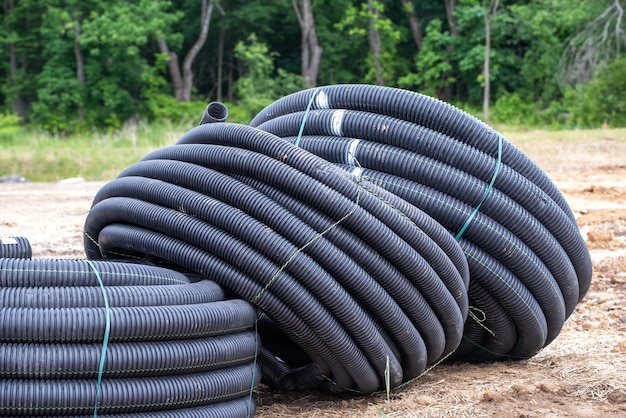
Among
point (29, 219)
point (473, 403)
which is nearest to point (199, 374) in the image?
point (473, 403)

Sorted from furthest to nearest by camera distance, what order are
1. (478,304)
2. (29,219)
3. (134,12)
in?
(134,12) < (29,219) < (478,304)

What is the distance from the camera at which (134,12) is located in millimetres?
33500

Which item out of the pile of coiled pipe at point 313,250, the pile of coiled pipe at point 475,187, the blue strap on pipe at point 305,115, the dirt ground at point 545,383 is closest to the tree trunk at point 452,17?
the dirt ground at point 545,383

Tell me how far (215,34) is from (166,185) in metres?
38.7

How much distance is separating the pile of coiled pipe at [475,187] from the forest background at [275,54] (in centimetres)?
2594

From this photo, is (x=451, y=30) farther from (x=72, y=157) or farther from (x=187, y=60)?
(x=72, y=157)

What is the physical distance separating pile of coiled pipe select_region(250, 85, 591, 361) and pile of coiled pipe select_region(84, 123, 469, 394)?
0.73ft

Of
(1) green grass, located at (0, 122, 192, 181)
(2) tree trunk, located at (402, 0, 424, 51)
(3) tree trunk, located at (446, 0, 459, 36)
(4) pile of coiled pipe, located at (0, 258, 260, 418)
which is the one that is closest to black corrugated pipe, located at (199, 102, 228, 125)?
(4) pile of coiled pipe, located at (0, 258, 260, 418)

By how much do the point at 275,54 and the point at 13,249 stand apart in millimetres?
33621

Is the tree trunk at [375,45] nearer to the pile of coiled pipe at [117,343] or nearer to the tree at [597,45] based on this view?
the tree at [597,45]

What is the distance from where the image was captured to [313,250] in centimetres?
306

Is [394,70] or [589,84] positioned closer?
[589,84]

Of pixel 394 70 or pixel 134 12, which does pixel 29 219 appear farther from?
pixel 394 70

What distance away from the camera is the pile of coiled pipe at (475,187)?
3523 mm
